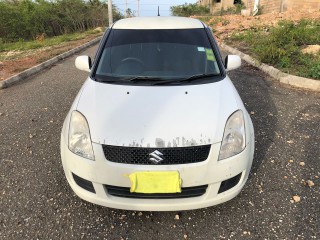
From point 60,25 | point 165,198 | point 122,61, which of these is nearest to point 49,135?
point 122,61

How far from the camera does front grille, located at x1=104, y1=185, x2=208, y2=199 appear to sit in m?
2.00

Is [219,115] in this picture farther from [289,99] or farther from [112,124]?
[289,99]

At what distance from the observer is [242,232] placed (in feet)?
7.14

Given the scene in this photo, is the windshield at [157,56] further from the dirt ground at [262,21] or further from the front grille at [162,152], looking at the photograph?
the dirt ground at [262,21]

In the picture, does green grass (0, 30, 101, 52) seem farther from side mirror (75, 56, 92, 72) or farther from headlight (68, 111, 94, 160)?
headlight (68, 111, 94, 160)

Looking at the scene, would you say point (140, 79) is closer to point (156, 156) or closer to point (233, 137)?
point (156, 156)

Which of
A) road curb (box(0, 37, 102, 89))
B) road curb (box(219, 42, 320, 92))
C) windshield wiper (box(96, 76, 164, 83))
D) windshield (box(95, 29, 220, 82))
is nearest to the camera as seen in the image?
windshield wiper (box(96, 76, 164, 83))

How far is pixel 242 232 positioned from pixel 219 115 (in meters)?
0.98

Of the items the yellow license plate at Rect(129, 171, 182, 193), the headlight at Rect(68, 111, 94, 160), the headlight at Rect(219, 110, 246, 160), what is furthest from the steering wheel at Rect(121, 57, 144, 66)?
the yellow license plate at Rect(129, 171, 182, 193)

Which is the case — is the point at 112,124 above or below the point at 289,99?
above

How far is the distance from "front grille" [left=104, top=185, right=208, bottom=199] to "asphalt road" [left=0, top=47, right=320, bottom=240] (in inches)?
14.9

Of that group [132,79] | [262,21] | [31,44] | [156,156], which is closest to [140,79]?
[132,79]

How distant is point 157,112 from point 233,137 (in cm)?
64

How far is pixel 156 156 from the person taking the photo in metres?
1.93
